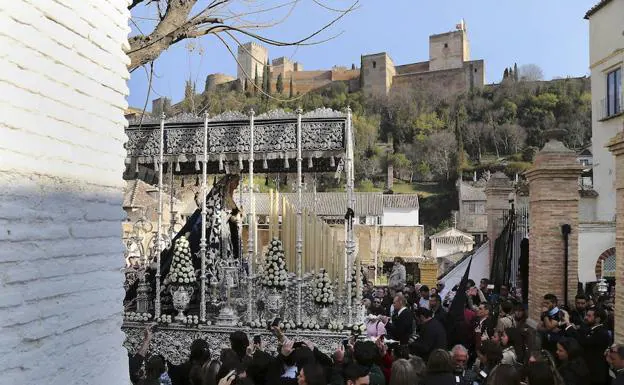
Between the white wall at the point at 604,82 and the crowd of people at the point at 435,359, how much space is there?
Answer: 57.4ft

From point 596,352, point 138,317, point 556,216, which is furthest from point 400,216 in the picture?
point 596,352

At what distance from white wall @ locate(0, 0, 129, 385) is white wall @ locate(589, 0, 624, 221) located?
72.5 feet

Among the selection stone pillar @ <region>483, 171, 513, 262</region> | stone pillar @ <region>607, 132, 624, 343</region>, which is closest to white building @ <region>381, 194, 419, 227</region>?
stone pillar @ <region>483, 171, 513, 262</region>

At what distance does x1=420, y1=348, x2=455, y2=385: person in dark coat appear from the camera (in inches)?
173

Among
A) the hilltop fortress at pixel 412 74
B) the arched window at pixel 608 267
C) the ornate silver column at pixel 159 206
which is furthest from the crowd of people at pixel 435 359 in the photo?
the hilltop fortress at pixel 412 74

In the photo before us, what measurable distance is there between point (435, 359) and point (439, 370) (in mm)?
82

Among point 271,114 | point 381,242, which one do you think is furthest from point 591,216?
point 271,114

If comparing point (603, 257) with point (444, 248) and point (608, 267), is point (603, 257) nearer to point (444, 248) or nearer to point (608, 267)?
point (608, 267)

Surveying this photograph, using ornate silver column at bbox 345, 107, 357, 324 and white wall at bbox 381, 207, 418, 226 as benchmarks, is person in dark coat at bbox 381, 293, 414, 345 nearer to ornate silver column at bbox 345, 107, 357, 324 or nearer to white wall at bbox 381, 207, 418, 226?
ornate silver column at bbox 345, 107, 357, 324

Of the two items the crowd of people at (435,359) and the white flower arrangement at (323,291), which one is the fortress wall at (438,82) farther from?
the crowd of people at (435,359)

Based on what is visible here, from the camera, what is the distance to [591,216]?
23781 mm

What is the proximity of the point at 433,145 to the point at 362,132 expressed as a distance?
9216mm

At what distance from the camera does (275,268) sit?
8.57 m

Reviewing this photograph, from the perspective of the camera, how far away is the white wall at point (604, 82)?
2317 cm
